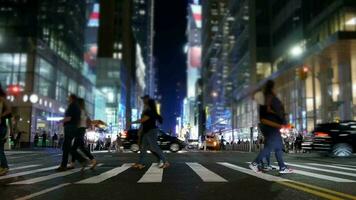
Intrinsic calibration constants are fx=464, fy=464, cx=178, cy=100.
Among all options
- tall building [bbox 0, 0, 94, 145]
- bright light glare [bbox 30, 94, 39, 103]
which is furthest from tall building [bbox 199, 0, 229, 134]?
bright light glare [bbox 30, 94, 39, 103]

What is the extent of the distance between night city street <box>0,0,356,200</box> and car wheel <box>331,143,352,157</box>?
75 mm

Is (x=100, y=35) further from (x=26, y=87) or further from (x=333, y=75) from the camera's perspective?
(x=333, y=75)

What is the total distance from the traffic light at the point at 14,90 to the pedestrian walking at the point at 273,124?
39642mm

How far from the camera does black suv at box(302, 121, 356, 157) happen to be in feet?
66.6

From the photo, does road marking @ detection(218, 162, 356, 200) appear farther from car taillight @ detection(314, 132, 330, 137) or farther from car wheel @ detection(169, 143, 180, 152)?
car wheel @ detection(169, 143, 180, 152)

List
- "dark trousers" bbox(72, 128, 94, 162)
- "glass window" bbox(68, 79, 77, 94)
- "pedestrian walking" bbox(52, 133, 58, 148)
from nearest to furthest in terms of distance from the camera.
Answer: "dark trousers" bbox(72, 128, 94, 162) < "pedestrian walking" bbox(52, 133, 58, 148) < "glass window" bbox(68, 79, 77, 94)

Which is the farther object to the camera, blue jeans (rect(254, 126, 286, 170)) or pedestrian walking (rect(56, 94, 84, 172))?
pedestrian walking (rect(56, 94, 84, 172))

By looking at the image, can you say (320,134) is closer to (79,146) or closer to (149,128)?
(149,128)

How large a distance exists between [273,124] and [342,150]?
39.5 feet

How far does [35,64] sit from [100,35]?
74.8 meters

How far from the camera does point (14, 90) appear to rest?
45.4 metres

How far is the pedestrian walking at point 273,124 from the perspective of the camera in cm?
957

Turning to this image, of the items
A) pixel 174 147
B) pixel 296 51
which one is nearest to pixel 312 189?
pixel 174 147

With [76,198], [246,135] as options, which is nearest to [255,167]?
[76,198]
